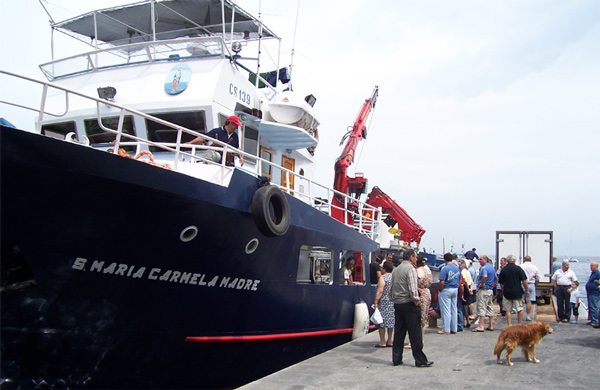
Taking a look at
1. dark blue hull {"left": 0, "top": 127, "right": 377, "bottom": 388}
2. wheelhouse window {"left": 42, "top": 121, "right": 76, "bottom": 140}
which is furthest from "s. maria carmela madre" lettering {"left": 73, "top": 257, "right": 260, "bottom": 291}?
wheelhouse window {"left": 42, "top": 121, "right": 76, "bottom": 140}

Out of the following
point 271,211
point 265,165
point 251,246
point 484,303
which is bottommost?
point 484,303

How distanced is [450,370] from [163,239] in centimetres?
405

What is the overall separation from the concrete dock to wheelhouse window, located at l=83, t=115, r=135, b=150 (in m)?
5.05

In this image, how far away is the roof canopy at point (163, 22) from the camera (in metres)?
10.8

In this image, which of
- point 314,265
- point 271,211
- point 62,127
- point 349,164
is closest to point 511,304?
point 314,265

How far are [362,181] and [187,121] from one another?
11064 mm

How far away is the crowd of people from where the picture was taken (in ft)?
23.2

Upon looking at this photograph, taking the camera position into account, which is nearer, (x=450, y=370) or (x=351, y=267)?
(x=450, y=370)

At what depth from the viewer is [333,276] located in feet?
32.6

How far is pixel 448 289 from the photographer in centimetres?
974

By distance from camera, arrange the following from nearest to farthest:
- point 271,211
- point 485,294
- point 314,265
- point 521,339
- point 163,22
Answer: point 521,339 → point 271,211 → point 314,265 → point 485,294 → point 163,22

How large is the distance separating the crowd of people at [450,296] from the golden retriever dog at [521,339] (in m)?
1.02

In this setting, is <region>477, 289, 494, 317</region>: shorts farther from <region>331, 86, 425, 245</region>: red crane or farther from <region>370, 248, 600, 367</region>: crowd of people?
<region>331, 86, 425, 245</region>: red crane

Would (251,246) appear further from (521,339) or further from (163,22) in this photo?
(163,22)
